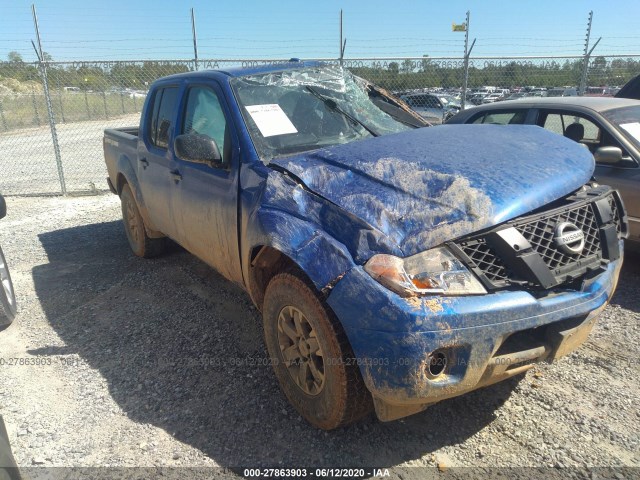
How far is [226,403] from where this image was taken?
3014 mm

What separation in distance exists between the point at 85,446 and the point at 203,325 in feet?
4.64

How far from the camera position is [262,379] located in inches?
128

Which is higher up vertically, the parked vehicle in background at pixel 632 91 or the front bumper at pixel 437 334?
the parked vehicle in background at pixel 632 91

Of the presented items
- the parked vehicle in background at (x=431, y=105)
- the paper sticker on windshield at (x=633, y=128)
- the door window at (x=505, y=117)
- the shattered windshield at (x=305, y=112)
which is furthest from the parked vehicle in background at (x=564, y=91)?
the shattered windshield at (x=305, y=112)

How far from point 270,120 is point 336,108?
564 mm

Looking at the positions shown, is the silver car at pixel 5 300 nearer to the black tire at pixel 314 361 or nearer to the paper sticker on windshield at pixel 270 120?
the paper sticker on windshield at pixel 270 120

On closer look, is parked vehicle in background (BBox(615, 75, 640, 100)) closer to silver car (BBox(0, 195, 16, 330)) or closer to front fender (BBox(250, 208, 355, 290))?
front fender (BBox(250, 208, 355, 290))

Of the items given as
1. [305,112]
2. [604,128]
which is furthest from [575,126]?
[305,112]

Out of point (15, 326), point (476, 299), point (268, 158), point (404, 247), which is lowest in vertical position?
point (15, 326)

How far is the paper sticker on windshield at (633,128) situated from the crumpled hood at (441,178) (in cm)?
227

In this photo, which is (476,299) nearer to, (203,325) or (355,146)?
(355,146)

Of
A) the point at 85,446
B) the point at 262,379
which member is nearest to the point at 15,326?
the point at 85,446

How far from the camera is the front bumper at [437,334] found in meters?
2.04

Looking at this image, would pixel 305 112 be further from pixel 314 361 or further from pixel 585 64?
pixel 585 64
